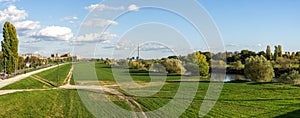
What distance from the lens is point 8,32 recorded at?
5144 centimetres

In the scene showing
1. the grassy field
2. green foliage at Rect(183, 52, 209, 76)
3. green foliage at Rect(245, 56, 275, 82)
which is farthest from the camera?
green foliage at Rect(183, 52, 209, 76)

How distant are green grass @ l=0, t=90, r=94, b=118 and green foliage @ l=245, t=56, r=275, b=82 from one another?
29.8 m

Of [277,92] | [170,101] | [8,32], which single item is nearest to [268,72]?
[277,92]

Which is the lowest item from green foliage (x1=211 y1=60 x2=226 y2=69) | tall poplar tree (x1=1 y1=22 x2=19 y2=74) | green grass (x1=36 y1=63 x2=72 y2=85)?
green grass (x1=36 y1=63 x2=72 y2=85)

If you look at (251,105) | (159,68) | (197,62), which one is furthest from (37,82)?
(159,68)

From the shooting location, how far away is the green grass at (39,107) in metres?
18.8

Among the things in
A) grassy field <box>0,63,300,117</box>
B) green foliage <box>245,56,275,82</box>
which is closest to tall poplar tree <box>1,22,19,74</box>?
grassy field <box>0,63,300,117</box>

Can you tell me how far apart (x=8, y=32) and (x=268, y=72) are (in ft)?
136

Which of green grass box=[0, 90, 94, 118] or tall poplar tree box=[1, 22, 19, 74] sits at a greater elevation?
tall poplar tree box=[1, 22, 19, 74]

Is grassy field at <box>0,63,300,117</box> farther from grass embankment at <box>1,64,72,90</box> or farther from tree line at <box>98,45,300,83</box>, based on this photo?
tree line at <box>98,45,300,83</box>

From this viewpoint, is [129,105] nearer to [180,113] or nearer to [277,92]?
[180,113]

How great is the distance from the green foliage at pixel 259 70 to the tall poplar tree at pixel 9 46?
38.0m

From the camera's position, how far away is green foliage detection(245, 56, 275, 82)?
4397 centimetres

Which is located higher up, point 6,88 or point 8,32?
point 8,32
